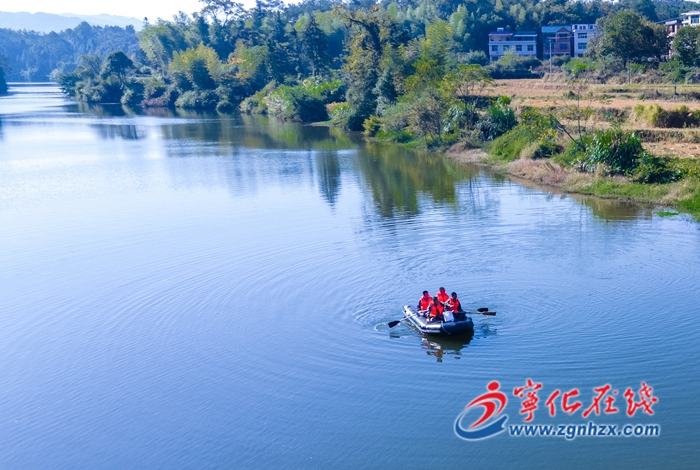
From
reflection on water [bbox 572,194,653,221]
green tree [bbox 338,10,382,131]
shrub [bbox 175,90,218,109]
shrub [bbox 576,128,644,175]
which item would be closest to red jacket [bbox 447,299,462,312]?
reflection on water [bbox 572,194,653,221]

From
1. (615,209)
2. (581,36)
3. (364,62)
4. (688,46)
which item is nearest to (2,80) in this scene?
(364,62)

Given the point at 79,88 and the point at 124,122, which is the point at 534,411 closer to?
the point at 124,122

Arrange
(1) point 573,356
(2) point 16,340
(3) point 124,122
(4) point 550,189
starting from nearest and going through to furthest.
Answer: (1) point 573,356 < (2) point 16,340 < (4) point 550,189 < (3) point 124,122

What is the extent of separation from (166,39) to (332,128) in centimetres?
7417

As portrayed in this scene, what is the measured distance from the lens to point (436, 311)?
1902 centimetres

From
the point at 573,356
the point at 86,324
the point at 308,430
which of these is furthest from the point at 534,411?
the point at 86,324

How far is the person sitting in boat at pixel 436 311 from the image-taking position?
62.2 feet

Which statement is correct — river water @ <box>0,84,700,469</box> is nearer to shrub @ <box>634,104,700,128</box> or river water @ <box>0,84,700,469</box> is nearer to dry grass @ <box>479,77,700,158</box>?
dry grass @ <box>479,77,700,158</box>

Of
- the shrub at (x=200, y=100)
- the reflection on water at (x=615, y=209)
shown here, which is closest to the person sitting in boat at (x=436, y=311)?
the reflection on water at (x=615, y=209)

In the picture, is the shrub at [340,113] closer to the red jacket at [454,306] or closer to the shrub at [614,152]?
the shrub at [614,152]

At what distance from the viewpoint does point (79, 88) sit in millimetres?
124938

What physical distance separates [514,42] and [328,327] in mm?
91226

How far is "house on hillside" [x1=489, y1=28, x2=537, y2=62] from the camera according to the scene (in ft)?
333

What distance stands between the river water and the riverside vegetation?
389 centimetres
